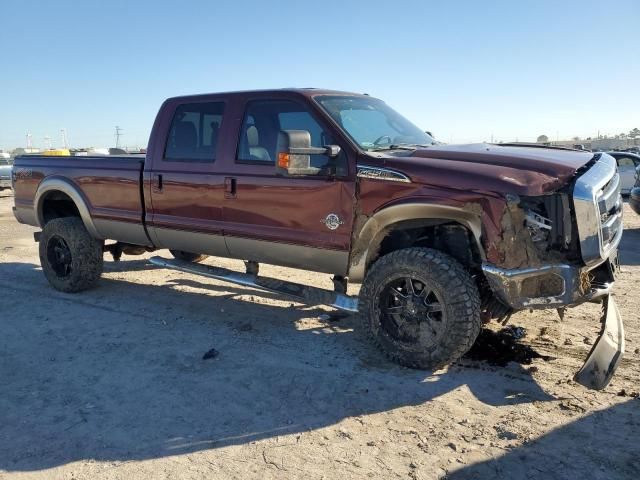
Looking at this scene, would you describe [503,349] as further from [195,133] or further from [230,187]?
[195,133]

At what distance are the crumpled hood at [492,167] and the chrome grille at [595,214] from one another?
13cm

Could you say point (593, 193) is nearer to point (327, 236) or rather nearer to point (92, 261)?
point (327, 236)

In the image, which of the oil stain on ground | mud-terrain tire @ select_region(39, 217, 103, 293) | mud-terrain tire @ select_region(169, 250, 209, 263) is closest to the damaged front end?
the oil stain on ground

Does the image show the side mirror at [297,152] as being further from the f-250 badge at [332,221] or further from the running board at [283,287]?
A: the running board at [283,287]

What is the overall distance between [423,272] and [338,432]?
132 centimetres

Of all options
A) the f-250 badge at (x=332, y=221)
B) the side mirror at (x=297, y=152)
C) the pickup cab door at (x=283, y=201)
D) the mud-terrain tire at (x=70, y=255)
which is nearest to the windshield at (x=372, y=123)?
the pickup cab door at (x=283, y=201)

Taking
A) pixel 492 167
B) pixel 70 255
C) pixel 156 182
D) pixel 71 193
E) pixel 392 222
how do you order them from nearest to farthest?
pixel 492 167
pixel 392 222
pixel 156 182
pixel 71 193
pixel 70 255

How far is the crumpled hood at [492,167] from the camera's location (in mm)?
3576

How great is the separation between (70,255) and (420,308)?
4.44 m

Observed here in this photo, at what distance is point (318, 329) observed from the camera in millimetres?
5156

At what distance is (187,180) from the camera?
17.4 ft

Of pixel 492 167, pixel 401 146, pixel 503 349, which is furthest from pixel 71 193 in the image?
pixel 503 349

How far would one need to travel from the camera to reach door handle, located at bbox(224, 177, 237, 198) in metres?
4.96

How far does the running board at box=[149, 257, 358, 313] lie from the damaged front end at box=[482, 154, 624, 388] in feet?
4.17
